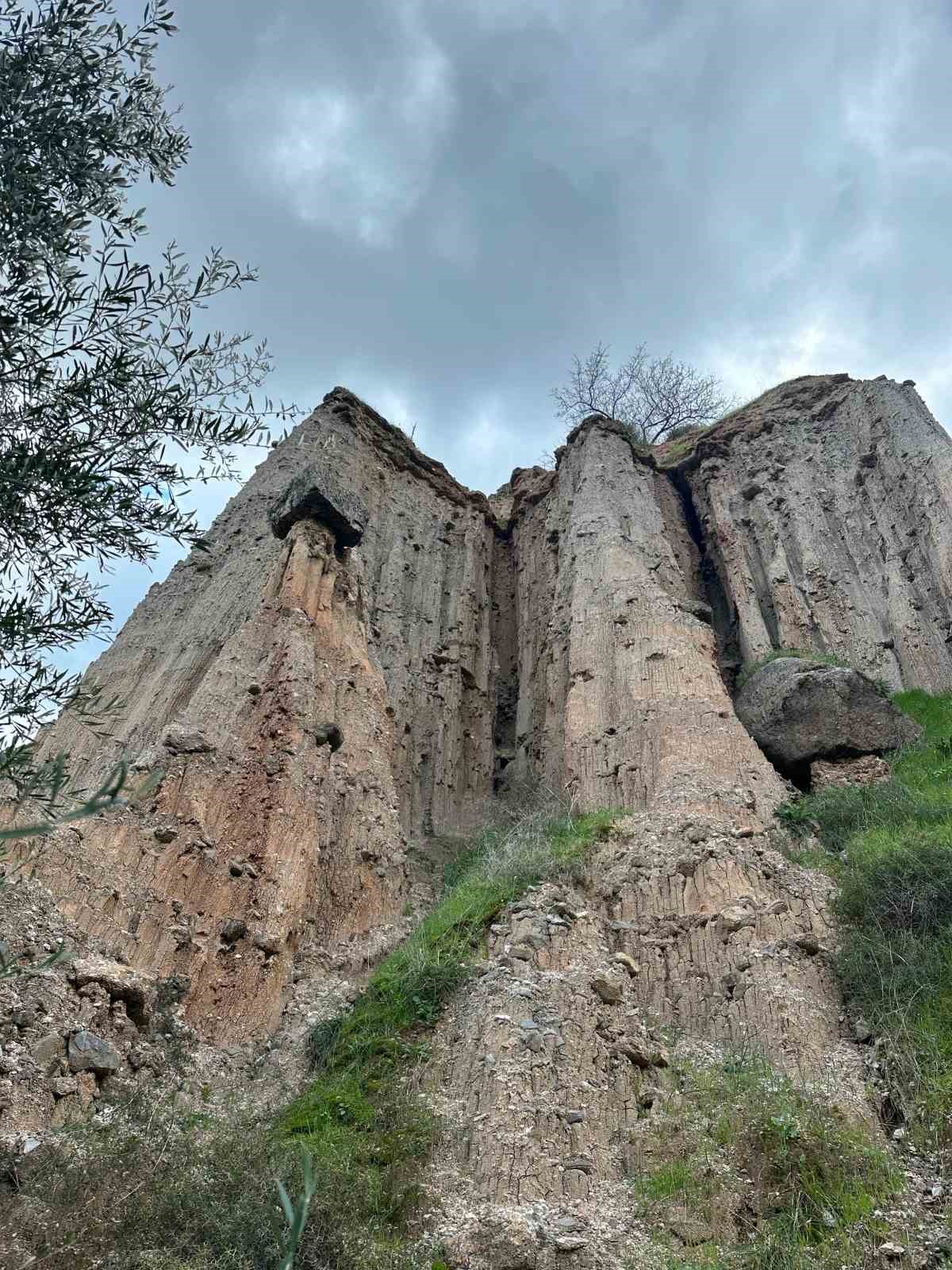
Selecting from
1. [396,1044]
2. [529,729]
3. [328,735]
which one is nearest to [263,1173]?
[396,1044]

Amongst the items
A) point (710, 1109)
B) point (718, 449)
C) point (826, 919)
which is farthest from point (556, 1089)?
point (718, 449)

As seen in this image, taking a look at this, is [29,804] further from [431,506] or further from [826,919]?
[431,506]

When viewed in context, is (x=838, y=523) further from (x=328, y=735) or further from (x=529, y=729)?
(x=328, y=735)

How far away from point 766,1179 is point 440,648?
14.4m

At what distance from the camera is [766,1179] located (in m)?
6.70

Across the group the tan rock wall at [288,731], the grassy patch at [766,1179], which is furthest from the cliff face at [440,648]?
the grassy patch at [766,1179]

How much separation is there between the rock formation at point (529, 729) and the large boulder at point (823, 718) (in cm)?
130

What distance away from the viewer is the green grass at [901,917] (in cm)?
747

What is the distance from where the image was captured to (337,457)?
2189cm

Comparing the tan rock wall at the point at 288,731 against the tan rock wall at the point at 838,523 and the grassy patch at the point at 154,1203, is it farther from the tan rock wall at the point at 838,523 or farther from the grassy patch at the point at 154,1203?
the tan rock wall at the point at 838,523

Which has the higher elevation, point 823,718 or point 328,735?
point 823,718

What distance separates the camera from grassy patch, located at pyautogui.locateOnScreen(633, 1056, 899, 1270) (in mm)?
6039

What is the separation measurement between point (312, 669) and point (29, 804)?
Result: 5009 millimetres

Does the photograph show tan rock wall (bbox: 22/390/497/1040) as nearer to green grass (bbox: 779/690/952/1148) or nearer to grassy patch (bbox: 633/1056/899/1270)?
grassy patch (bbox: 633/1056/899/1270)
